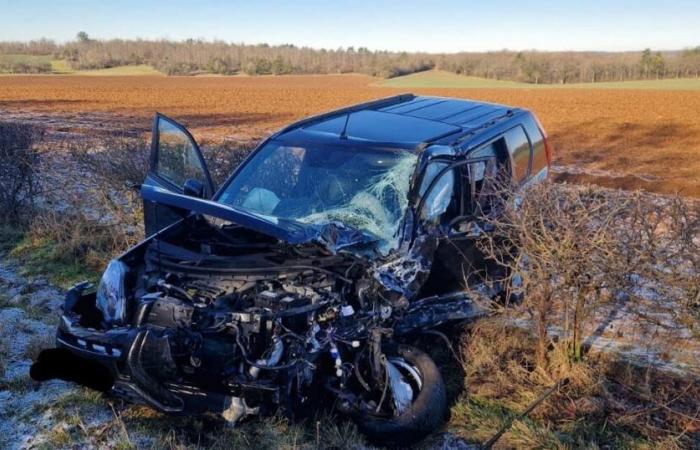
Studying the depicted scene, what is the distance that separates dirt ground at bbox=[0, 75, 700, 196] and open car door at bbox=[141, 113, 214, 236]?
587 cm

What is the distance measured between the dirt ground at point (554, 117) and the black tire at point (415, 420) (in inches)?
213

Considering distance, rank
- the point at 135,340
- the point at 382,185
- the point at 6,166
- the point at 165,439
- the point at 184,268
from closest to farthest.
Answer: the point at 135,340
the point at 165,439
the point at 184,268
the point at 382,185
the point at 6,166

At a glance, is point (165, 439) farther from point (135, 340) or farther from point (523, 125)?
point (523, 125)

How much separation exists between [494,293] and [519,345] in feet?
1.45

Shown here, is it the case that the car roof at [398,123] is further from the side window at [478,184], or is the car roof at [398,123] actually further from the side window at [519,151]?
the side window at [478,184]

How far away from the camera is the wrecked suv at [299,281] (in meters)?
3.33

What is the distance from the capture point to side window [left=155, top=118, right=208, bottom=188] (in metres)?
4.98

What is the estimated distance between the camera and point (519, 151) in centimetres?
561

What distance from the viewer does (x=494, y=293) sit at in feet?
15.5

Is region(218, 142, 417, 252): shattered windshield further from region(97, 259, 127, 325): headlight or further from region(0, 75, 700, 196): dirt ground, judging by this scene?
region(0, 75, 700, 196): dirt ground

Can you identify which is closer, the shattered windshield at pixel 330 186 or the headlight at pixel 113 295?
the headlight at pixel 113 295

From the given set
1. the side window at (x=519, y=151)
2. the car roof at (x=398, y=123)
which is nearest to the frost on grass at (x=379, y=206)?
the car roof at (x=398, y=123)

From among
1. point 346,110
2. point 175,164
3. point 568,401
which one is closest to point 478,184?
point 346,110

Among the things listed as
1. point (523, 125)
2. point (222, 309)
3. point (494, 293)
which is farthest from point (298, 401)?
point (523, 125)
